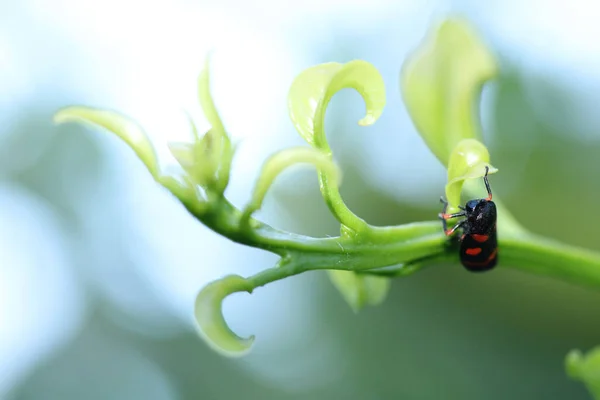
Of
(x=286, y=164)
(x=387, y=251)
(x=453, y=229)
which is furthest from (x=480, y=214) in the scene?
(x=286, y=164)

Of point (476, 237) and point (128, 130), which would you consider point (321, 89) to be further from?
point (476, 237)

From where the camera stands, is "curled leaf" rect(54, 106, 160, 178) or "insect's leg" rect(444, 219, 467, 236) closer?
"curled leaf" rect(54, 106, 160, 178)

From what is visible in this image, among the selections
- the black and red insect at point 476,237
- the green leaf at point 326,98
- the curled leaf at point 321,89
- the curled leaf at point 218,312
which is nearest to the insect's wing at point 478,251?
the black and red insect at point 476,237

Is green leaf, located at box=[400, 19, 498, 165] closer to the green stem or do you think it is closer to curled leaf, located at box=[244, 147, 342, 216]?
the green stem

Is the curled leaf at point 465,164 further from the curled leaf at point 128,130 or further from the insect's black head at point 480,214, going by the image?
the curled leaf at point 128,130

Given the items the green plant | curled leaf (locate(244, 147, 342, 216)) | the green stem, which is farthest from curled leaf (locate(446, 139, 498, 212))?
curled leaf (locate(244, 147, 342, 216))

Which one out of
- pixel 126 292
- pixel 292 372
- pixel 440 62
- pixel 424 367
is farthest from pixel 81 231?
pixel 440 62
